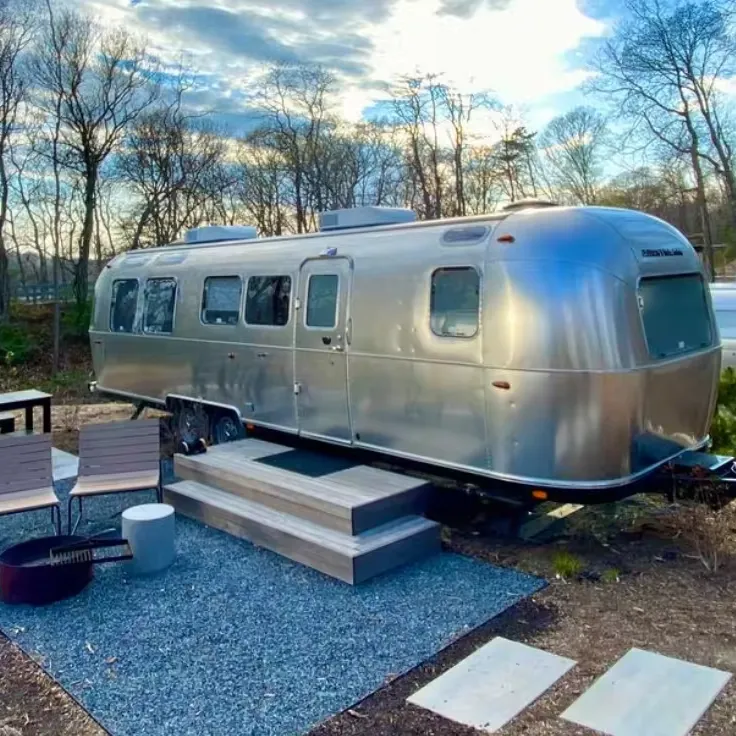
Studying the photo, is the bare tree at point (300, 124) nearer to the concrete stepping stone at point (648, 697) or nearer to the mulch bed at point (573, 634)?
the mulch bed at point (573, 634)

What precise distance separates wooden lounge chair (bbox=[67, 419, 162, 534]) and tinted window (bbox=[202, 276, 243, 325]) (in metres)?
1.56

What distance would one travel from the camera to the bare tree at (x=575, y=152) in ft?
89.7

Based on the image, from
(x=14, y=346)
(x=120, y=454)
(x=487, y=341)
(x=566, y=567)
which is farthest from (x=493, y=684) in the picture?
(x=14, y=346)

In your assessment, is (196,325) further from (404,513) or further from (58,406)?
(58,406)

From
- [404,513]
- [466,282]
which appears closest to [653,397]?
[466,282]

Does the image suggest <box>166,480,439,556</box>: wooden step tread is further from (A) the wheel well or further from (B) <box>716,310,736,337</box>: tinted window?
(B) <box>716,310,736,337</box>: tinted window

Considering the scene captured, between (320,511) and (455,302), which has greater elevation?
(455,302)

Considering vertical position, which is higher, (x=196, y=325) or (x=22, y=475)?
(x=196, y=325)

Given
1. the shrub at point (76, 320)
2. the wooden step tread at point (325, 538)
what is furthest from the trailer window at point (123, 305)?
the shrub at point (76, 320)

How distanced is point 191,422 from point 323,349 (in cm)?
266

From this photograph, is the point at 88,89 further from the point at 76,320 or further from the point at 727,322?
the point at 727,322

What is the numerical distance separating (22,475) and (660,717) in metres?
4.74

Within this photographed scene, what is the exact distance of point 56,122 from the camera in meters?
18.0

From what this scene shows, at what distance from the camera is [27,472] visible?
5.43 m
